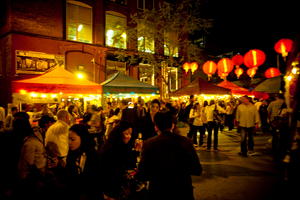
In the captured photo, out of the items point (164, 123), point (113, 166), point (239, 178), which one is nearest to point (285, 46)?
point (239, 178)

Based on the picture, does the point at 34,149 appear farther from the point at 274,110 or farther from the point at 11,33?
the point at 11,33

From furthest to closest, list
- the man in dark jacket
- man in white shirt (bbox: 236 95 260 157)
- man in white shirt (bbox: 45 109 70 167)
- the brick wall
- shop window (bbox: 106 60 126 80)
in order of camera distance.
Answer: shop window (bbox: 106 60 126 80)
the brick wall
man in white shirt (bbox: 236 95 260 157)
man in white shirt (bbox: 45 109 70 167)
the man in dark jacket

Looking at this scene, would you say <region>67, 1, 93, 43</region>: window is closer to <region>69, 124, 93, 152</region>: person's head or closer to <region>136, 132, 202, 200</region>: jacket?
<region>69, 124, 93, 152</region>: person's head

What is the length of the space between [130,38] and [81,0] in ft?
14.9

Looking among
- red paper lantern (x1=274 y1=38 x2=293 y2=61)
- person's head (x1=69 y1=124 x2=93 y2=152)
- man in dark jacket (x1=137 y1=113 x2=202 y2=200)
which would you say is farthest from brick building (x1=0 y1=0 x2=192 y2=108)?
man in dark jacket (x1=137 y1=113 x2=202 y2=200)

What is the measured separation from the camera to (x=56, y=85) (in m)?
6.09

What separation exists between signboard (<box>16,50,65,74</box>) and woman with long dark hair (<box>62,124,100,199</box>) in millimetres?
11486

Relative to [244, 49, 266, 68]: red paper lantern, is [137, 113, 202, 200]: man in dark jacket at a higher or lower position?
lower

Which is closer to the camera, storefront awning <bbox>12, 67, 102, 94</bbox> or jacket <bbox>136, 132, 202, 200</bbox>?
jacket <bbox>136, 132, 202, 200</bbox>

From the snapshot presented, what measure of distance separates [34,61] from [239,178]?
507 inches

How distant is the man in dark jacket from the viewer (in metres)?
1.93

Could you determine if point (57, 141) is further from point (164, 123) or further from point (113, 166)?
point (164, 123)

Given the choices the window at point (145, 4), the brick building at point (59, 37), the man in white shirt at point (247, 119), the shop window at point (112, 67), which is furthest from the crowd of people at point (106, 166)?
the window at point (145, 4)

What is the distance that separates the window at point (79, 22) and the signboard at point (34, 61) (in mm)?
2405
